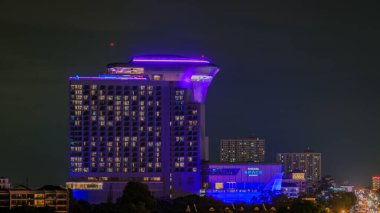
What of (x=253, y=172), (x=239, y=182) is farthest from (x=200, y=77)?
(x=239, y=182)

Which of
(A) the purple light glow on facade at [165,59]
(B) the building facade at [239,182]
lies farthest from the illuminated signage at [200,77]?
(B) the building facade at [239,182]

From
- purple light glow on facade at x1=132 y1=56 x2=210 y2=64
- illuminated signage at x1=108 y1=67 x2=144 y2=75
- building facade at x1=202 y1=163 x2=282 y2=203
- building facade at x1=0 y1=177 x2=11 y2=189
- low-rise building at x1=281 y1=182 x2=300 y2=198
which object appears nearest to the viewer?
illuminated signage at x1=108 y1=67 x2=144 y2=75

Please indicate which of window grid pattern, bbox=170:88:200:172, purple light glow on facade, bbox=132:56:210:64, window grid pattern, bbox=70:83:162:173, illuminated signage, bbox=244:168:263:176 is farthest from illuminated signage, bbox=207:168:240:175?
purple light glow on facade, bbox=132:56:210:64

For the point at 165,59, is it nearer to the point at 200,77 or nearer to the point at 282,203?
the point at 200,77

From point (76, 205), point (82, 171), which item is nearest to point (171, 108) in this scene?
point (82, 171)

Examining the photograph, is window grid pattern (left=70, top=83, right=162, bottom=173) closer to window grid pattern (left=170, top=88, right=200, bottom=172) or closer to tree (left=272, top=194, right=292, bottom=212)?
window grid pattern (left=170, top=88, right=200, bottom=172)

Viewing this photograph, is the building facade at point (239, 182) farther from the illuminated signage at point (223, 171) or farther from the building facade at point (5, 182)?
the building facade at point (5, 182)

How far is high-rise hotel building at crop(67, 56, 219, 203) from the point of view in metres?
115

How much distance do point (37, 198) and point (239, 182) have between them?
102ft

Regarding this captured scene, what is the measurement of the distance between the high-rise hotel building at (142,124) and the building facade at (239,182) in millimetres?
2107

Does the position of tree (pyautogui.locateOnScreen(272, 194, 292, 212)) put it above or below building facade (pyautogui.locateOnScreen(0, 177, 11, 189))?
below

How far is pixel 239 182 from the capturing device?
118688 millimetres

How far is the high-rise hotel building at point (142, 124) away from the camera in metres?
115

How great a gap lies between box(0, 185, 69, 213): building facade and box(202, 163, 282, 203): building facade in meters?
25.2
